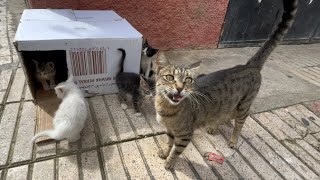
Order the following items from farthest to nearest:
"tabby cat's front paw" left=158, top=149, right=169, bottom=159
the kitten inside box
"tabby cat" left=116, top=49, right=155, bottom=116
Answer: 1. the kitten inside box
2. "tabby cat" left=116, top=49, right=155, bottom=116
3. "tabby cat's front paw" left=158, top=149, right=169, bottom=159

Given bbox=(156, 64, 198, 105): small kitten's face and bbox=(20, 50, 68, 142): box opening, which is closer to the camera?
bbox=(156, 64, 198, 105): small kitten's face

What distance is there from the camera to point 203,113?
2.43 meters

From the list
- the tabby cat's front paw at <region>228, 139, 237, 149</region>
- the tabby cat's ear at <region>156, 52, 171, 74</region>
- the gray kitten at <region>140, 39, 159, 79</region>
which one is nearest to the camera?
the tabby cat's ear at <region>156, 52, 171, 74</region>

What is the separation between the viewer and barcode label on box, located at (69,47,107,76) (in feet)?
9.33

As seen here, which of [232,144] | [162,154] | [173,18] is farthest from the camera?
[173,18]

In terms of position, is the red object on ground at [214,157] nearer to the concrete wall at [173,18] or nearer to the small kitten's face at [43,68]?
the small kitten's face at [43,68]

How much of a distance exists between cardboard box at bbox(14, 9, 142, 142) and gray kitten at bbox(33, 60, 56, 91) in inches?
3.6

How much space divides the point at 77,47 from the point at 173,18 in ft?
7.78

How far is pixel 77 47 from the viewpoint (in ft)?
9.14

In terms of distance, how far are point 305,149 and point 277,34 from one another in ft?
4.69

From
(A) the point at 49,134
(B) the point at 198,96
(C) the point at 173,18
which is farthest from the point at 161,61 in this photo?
(C) the point at 173,18

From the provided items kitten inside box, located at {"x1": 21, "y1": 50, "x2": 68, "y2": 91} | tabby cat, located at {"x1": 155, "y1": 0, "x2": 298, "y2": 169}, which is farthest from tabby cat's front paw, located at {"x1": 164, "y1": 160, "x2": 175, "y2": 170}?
kitten inside box, located at {"x1": 21, "y1": 50, "x2": 68, "y2": 91}

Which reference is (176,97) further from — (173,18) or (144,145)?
(173,18)

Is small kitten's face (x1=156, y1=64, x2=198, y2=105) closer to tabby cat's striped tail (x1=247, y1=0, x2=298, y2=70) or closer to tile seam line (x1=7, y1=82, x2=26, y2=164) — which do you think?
tabby cat's striped tail (x1=247, y1=0, x2=298, y2=70)
